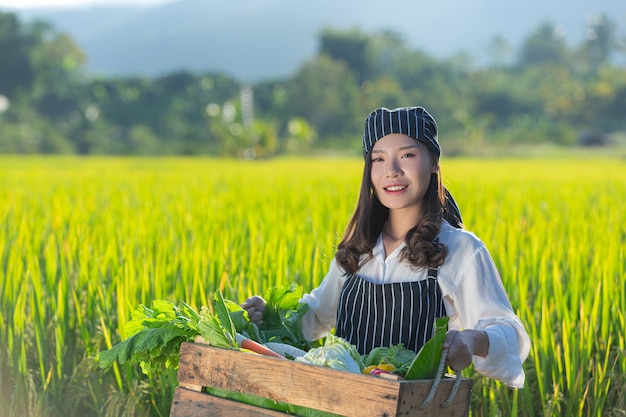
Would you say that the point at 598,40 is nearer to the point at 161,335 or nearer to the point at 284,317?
the point at 284,317

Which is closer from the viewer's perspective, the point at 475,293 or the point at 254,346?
the point at 254,346

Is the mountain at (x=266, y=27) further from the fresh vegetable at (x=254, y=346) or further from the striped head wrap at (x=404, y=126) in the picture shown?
the fresh vegetable at (x=254, y=346)

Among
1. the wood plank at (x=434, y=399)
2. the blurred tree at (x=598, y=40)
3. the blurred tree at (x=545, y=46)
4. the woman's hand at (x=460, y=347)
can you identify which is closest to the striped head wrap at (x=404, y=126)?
the woman's hand at (x=460, y=347)

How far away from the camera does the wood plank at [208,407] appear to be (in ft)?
5.38

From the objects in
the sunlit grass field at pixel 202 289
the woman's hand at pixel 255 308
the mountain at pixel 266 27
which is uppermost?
the mountain at pixel 266 27

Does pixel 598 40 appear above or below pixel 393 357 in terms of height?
above

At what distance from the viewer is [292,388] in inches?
62.0

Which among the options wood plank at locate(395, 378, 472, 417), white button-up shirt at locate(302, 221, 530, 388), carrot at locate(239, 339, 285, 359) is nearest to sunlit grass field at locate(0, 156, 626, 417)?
white button-up shirt at locate(302, 221, 530, 388)

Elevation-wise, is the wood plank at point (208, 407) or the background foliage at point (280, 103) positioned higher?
Answer: the background foliage at point (280, 103)

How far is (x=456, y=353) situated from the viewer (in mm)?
1620

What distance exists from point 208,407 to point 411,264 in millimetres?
496

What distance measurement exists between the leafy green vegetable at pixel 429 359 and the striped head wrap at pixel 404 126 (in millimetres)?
513

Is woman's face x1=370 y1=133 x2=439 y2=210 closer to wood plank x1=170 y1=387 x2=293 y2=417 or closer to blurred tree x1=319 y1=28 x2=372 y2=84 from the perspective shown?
wood plank x1=170 y1=387 x2=293 y2=417

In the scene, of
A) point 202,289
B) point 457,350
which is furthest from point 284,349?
point 202,289
